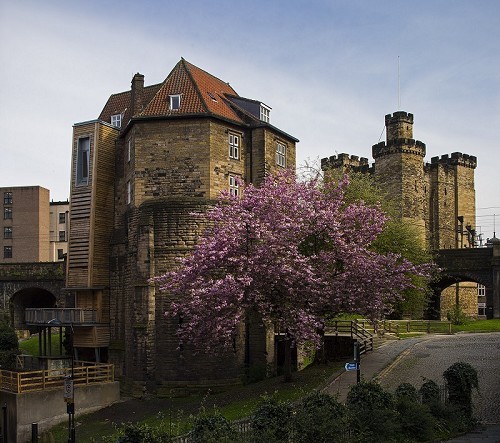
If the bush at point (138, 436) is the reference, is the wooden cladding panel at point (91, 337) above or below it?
below

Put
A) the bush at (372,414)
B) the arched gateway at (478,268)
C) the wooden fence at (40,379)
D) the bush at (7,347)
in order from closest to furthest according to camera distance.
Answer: the bush at (372,414) < the wooden fence at (40,379) < the bush at (7,347) < the arched gateway at (478,268)

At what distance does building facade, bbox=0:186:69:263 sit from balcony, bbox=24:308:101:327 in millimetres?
45845

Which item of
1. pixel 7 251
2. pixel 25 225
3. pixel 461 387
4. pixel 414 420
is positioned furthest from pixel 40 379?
pixel 7 251

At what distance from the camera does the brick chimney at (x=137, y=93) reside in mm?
40031

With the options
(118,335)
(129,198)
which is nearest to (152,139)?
(129,198)

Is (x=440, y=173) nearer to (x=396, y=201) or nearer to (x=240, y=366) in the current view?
(x=396, y=201)

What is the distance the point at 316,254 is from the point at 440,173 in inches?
2033

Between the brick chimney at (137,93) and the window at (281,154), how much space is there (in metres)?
8.42

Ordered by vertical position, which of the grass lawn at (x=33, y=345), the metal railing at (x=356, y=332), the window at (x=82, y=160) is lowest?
the grass lawn at (x=33, y=345)

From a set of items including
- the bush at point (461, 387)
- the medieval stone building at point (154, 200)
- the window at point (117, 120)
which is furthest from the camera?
the window at point (117, 120)

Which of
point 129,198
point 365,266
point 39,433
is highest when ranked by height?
point 129,198

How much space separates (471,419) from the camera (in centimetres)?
2181

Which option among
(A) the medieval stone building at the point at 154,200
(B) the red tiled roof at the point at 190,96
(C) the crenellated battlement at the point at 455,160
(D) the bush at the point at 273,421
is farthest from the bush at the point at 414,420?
(C) the crenellated battlement at the point at 455,160

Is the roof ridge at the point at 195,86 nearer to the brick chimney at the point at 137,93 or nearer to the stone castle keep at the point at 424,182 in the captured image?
the brick chimney at the point at 137,93
